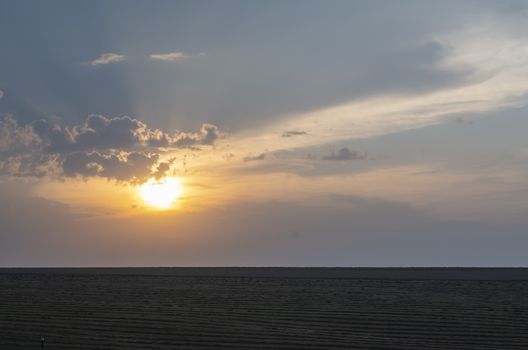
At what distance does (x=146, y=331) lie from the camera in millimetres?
34156

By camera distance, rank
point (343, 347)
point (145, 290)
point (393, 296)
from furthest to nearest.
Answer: point (145, 290)
point (393, 296)
point (343, 347)

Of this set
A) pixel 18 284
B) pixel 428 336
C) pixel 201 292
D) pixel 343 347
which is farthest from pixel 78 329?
pixel 18 284

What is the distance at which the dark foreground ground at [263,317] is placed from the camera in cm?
3180

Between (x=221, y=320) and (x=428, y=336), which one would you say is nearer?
(x=428, y=336)

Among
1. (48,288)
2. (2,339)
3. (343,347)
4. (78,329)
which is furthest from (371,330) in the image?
(48,288)

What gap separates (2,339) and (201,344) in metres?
8.93

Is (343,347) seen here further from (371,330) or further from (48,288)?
(48,288)

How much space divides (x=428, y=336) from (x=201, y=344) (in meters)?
11.1

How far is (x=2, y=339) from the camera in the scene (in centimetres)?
3155

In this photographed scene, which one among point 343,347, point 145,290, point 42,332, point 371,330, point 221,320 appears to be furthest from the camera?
point 145,290

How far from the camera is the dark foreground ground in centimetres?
3180

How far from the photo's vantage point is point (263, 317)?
131ft

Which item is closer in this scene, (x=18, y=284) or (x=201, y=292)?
(x=201, y=292)

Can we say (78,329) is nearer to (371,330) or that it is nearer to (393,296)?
(371,330)
